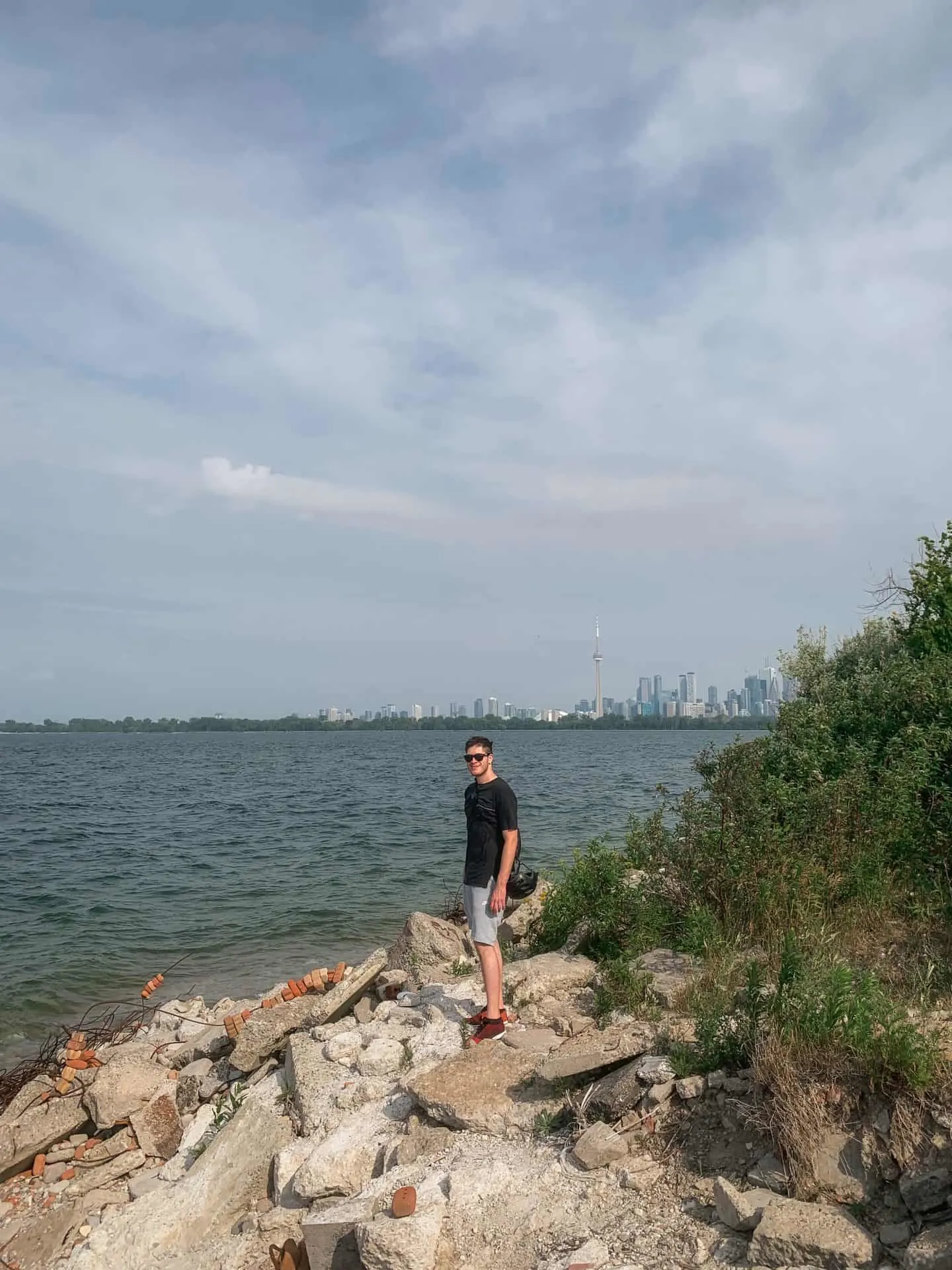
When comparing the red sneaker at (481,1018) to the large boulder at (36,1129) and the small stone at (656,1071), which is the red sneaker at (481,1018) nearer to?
the small stone at (656,1071)

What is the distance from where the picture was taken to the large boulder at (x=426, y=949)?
337 inches

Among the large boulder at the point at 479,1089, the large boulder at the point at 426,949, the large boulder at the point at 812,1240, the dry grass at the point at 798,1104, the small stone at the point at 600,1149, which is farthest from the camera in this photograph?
the large boulder at the point at 426,949

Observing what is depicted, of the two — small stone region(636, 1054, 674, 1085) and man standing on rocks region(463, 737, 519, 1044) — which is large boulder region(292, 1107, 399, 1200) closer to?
man standing on rocks region(463, 737, 519, 1044)

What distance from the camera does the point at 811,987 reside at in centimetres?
505

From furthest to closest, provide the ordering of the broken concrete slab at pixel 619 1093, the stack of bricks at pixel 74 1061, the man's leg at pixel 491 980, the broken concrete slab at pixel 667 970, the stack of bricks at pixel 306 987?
the stack of bricks at pixel 306 987 < the stack of bricks at pixel 74 1061 < the man's leg at pixel 491 980 < the broken concrete slab at pixel 667 970 < the broken concrete slab at pixel 619 1093

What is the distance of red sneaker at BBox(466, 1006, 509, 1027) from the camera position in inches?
264

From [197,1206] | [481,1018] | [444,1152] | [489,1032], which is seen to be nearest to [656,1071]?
[444,1152]

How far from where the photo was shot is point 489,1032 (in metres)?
6.55

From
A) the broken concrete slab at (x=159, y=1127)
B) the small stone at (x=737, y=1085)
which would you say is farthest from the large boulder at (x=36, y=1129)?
the small stone at (x=737, y=1085)

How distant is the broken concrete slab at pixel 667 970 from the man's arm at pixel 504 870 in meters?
1.17

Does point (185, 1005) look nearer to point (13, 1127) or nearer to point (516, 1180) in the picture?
point (13, 1127)

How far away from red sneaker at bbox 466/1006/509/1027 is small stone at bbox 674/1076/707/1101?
184 centimetres

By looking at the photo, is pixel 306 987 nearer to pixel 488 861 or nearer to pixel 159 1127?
pixel 159 1127

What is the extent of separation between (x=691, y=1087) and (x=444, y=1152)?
1.53 meters
